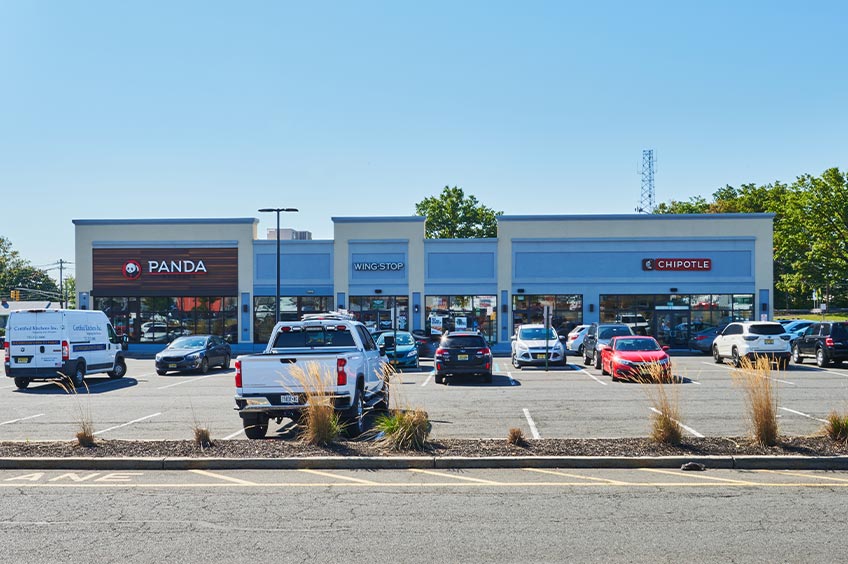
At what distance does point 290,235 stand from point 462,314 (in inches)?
461

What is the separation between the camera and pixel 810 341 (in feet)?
99.0

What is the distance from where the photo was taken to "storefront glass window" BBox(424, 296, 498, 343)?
44250 millimetres

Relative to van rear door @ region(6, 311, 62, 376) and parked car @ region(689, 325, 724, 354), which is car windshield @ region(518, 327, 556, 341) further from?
van rear door @ region(6, 311, 62, 376)

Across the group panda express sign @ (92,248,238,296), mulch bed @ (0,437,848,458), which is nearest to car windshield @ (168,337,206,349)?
panda express sign @ (92,248,238,296)

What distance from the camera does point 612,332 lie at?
30.7 m

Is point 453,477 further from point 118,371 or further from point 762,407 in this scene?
point 118,371

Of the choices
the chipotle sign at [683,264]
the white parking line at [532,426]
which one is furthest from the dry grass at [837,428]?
the chipotle sign at [683,264]

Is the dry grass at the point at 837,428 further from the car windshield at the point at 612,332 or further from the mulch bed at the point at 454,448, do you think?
the car windshield at the point at 612,332

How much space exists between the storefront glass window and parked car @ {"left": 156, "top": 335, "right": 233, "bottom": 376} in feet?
52.1

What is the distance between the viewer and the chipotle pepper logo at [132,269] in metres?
46.4

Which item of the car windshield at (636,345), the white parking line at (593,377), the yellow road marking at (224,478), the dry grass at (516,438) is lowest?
the white parking line at (593,377)

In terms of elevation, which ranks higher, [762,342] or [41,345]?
[41,345]

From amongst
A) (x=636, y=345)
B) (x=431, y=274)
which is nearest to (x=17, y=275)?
(x=431, y=274)

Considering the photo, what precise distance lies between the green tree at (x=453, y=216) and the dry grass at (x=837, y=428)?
7254 centimetres
